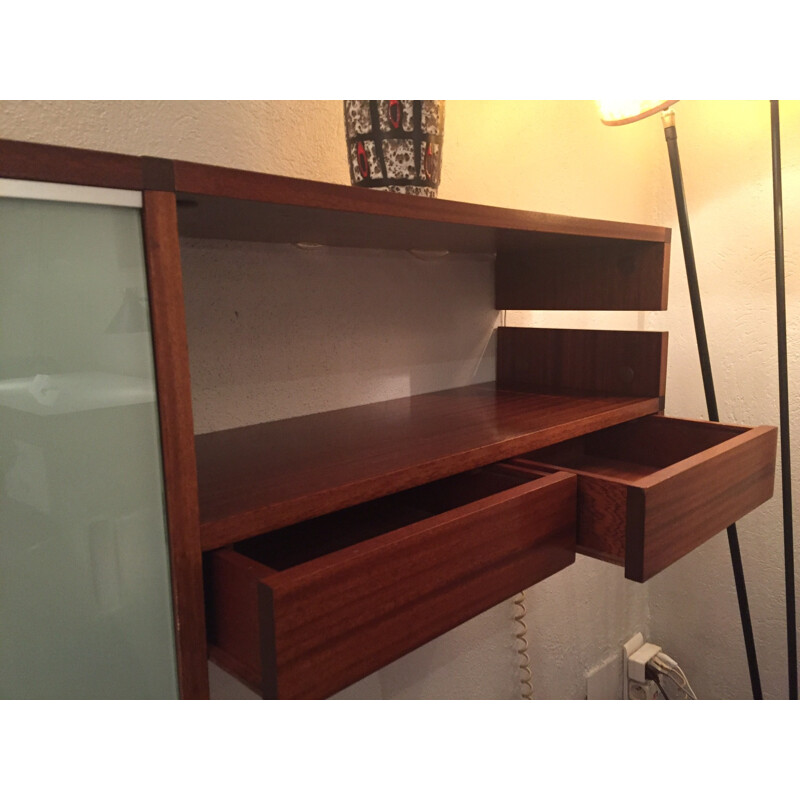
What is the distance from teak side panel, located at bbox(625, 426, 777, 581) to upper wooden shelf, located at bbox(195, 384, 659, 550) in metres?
0.16

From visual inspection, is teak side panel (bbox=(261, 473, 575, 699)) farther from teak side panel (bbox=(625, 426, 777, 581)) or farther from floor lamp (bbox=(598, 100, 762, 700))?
floor lamp (bbox=(598, 100, 762, 700))

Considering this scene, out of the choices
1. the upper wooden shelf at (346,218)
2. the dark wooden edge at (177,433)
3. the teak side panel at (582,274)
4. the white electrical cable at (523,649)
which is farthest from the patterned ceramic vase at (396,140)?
the white electrical cable at (523,649)

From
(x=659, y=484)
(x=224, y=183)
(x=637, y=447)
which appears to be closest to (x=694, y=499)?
(x=659, y=484)

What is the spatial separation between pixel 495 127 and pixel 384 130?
508 millimetres

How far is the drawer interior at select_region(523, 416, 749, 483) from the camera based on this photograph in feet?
3.15

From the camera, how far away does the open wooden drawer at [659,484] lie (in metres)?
0.67

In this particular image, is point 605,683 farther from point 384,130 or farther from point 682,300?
point 384,130

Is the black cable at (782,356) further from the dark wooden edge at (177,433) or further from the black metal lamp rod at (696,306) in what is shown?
the dark wooden edge at (177,433)

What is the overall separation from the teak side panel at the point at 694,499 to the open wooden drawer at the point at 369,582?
77 millimetres

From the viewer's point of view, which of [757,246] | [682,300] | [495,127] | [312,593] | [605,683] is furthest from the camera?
[605,683]

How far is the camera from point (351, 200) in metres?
0.58

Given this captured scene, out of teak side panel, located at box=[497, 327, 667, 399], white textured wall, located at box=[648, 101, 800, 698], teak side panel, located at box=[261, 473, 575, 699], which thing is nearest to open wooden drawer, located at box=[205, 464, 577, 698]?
teak side panel, located at box=[261, 473, 575, 699]

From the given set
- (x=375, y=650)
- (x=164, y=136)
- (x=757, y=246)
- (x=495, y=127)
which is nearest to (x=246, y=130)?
(x=164, y=136)

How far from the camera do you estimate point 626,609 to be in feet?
5.39
